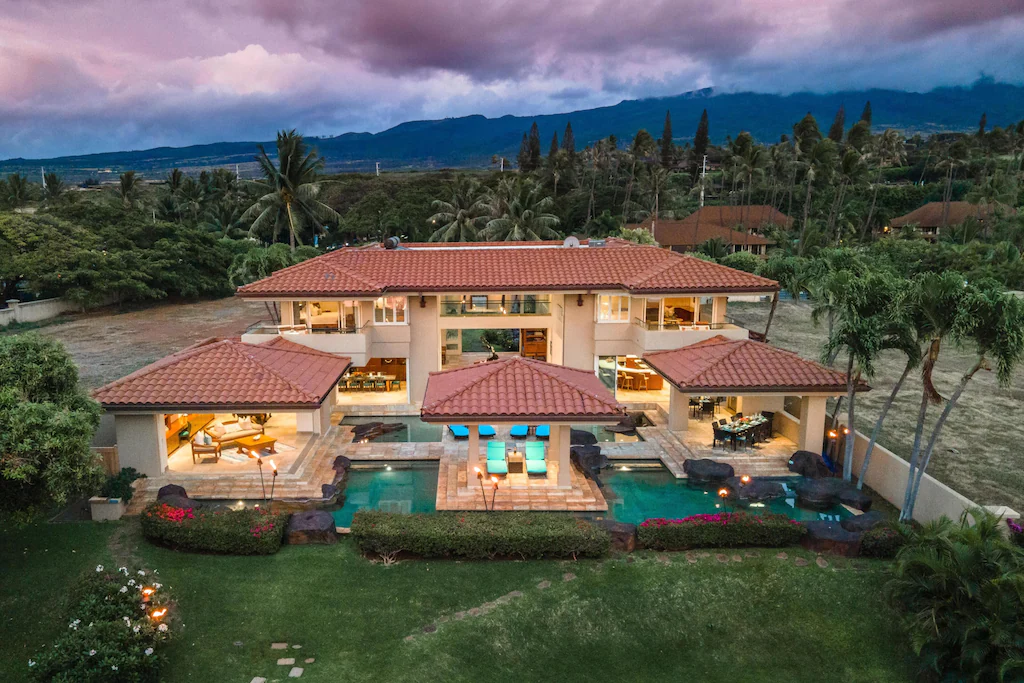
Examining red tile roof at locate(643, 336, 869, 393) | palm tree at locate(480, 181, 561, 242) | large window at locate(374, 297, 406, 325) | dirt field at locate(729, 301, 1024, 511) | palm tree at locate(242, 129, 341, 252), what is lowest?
dirt field at locate(729, 301, 1024, 511)

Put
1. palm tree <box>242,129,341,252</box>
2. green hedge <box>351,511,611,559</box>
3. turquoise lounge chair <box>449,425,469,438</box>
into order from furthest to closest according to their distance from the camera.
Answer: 1. palm tree <box>242,129,341,252</box>
2. turquoise lounge chair <box>449,425,469,438</box>
3. green hedge <box>351,511,611,559</box>

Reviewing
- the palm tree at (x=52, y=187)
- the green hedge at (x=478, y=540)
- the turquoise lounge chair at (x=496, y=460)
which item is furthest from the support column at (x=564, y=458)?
the palm tree at (x=52, y=187)

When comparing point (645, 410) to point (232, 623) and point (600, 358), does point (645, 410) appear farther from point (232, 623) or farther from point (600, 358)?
point (232, 623)

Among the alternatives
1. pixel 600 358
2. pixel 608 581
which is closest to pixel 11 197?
pixel 600 358

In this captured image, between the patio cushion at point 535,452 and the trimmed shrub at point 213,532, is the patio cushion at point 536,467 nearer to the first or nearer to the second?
the patio cushion at point 535,452

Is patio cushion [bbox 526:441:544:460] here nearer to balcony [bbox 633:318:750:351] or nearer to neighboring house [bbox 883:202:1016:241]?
balcony [bbox 633:318:750:351]

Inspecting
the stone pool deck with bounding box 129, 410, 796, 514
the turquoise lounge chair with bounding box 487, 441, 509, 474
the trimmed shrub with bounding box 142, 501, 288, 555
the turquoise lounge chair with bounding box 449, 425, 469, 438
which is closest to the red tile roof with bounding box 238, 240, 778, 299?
the stone pool deck with bounding box 129, 410, 796, 514

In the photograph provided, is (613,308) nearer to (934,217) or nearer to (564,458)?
(564,458)

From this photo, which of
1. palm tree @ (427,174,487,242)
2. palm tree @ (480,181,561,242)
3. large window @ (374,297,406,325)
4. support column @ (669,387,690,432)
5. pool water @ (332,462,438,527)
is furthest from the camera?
palm tree @ (427,174,487,242)
